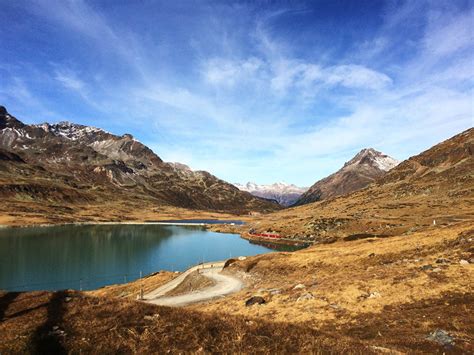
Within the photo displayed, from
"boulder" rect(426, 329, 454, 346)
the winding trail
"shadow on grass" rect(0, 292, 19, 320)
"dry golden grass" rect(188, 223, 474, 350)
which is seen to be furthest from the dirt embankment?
"boulder" rect(426, 329, 454, 346)

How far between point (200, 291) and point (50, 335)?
1352 inches

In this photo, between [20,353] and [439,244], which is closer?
[20,353]

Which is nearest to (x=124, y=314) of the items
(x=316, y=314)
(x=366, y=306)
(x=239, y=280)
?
(x=316, y=314)

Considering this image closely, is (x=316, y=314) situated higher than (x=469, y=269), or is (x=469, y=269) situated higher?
(x=469, y=269)

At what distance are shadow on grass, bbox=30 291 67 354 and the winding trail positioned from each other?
821 inches

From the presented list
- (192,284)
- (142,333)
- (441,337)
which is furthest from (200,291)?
(441,337)

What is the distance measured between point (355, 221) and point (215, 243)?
60597 millimetres

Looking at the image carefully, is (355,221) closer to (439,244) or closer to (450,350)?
(439,244)

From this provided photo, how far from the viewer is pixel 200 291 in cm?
4728

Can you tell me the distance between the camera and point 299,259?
54656mm

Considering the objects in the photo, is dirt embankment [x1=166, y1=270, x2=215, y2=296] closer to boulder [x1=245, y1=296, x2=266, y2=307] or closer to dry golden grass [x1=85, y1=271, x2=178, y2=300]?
dry golden grass [x1=85, y1=271, x2=178, y2=300]

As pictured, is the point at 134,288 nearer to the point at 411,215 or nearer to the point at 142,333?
the point at 142,333

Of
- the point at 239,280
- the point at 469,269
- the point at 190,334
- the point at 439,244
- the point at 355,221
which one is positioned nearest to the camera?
the point at 190,334

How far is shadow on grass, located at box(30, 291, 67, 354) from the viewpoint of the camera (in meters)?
12.9
